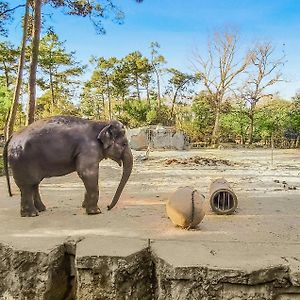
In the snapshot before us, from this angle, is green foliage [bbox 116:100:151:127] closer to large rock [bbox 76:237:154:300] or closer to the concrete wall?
the concrete wall

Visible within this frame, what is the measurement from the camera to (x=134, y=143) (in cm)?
2144

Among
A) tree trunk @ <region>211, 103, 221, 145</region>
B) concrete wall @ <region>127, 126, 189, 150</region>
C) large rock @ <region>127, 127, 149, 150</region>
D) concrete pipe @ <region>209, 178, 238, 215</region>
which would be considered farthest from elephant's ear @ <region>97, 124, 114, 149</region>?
tree trunk @ <region>211, 103, 221, 145</region>

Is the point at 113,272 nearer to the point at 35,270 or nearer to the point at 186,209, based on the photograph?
the point at 35,270

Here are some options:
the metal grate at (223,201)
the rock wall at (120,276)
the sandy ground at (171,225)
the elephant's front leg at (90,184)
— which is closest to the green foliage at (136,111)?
the sandy ground at (171,225)

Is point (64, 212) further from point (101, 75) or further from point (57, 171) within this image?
point (101, 75)

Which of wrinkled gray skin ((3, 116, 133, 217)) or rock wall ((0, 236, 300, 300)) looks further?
wrinkled gray skin ((3, 116, 133, 217))

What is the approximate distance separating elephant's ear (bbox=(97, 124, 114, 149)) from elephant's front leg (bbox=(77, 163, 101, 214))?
0.31 m

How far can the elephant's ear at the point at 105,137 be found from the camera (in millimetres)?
4715

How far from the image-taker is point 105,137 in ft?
15.5

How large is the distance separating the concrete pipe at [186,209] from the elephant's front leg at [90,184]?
100 centimetres

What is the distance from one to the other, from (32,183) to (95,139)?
87 centimetres

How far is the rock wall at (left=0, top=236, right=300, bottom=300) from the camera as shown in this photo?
109 inches

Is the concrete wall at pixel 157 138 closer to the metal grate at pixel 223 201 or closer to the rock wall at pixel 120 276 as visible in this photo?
the metal grate at pixel 223 201

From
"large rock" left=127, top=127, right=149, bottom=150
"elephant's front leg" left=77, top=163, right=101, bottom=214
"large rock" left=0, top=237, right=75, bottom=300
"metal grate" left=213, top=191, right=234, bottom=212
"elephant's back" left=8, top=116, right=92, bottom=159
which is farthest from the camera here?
"large rock" left=127, top=127, right=149, bottom=150
